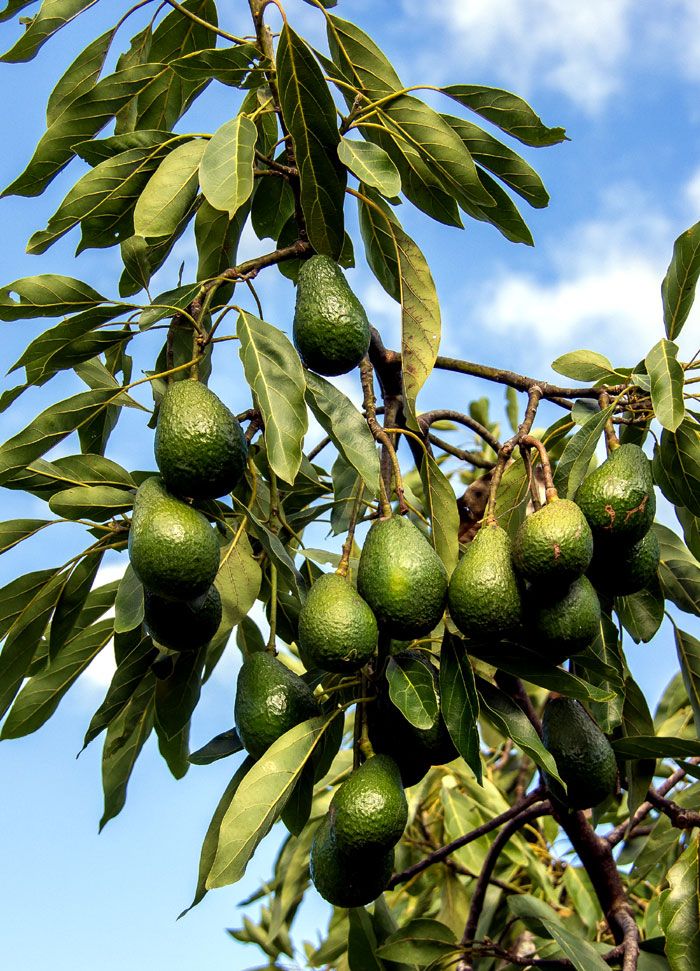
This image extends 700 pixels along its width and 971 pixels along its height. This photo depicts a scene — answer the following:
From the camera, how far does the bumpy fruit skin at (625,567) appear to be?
5.33 ft

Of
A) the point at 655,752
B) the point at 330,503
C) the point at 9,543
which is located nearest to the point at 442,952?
the point at 655,752

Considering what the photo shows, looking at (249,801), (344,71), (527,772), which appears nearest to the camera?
(249,801)

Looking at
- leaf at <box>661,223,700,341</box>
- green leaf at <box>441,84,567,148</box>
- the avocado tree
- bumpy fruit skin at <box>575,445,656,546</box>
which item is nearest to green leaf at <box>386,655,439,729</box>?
the avocado tree

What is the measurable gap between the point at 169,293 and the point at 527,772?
248 centimetres

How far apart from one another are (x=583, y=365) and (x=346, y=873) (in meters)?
1.00

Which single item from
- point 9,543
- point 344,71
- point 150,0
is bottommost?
point 9,543

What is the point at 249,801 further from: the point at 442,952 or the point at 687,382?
the point at 687,382

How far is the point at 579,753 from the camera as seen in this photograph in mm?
1688

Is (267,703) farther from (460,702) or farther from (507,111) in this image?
(507,111)

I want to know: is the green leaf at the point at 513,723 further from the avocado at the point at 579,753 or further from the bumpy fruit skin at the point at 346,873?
the bumpy fruit skin at the point at 346,873

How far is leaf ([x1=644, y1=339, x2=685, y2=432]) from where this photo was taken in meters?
1.59

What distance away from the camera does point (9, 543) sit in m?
1.94

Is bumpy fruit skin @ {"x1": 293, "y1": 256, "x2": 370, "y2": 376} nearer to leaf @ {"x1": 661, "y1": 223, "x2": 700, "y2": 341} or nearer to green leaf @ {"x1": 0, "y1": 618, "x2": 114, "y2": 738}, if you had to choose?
leaf @ {"x1": 661, "y1": 223, "x2": 700, "y2": 341}

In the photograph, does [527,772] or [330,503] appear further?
[527,772]
